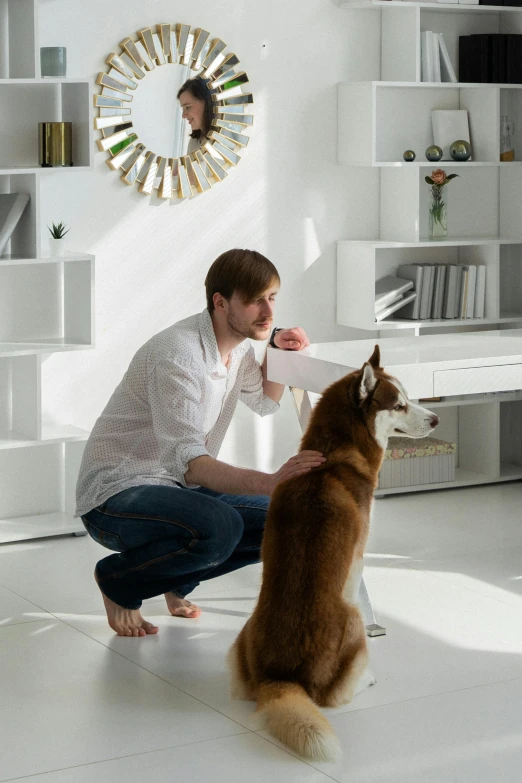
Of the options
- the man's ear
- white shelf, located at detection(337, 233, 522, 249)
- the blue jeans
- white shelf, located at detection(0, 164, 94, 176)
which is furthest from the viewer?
white shelf, located at detection(337, 233, 522, 249)

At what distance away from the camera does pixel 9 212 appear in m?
4.24

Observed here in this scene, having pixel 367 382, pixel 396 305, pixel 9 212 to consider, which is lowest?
pixel 367 382

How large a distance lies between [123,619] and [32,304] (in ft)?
5.39

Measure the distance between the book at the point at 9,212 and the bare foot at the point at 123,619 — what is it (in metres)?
1.52

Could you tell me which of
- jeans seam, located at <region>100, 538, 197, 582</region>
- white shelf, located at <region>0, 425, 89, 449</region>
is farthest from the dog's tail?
white shelf, located at <region>0, 425, 89, 449</region>

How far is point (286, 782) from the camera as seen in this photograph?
2.42m

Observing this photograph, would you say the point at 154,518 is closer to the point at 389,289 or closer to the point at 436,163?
the point at 389,289

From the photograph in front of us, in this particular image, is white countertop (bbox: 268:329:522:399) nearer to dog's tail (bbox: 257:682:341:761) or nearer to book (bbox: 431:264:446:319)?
dog's tail (bbox: 257:682:341:761)

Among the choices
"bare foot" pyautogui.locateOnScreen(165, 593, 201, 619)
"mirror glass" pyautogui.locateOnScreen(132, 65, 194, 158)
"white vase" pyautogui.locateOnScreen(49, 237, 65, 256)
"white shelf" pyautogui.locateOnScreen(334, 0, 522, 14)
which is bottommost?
"bare foot" pyautogui.locateOnScreen(165, 593, 201, 619)

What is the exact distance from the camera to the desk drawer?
3512 millimetres

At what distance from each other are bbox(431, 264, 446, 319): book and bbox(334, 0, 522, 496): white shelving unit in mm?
54

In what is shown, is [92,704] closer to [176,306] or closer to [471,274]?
[176,306]

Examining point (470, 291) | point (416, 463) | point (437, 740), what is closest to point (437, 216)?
point (470, 291)

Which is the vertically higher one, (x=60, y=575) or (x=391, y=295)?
(x=391, y=295)
